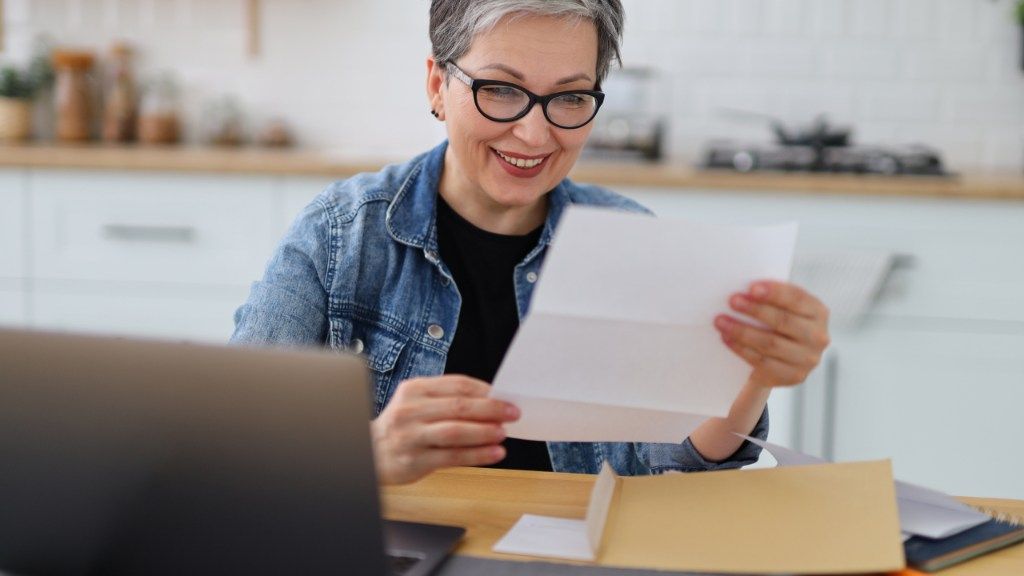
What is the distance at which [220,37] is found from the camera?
3.30 m

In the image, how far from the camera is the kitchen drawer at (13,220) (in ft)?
9.13

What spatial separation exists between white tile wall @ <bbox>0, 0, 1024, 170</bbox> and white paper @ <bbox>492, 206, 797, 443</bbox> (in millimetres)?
2161

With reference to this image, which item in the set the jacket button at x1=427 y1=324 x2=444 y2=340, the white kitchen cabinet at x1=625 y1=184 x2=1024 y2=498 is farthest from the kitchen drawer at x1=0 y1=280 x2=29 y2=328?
the jacket button at x1=427 y1=324 x2=444 y2=340

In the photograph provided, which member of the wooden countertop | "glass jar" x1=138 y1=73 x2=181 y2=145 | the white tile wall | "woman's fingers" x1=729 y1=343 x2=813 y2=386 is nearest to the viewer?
"woman's fingers" x1=729 y1=343 x2=813 y2=386

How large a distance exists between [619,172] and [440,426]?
172cm

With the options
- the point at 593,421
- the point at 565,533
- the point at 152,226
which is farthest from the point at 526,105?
the point at 152,226

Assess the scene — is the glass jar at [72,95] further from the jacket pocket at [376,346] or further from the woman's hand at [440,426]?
the woman's hand at [440,426]

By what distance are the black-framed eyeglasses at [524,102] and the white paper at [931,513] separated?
1.73ft

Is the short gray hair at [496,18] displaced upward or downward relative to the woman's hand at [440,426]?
upward

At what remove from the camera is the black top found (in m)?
1.40

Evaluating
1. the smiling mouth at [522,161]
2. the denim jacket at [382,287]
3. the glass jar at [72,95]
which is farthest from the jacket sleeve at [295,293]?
the glass jar at [72,95]

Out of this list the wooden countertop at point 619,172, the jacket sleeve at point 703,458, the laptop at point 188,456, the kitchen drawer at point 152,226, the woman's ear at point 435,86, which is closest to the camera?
the laptop at point 188,456

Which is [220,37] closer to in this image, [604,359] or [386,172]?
[386,172]

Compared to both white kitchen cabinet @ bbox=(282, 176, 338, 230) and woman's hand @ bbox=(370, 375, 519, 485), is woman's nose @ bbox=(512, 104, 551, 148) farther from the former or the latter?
white kitchen cabinet @ bbox=(282, 176, 338, 230)
